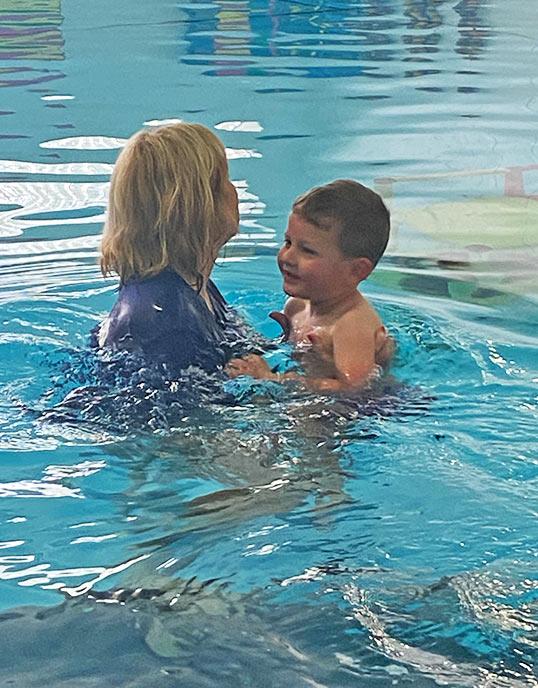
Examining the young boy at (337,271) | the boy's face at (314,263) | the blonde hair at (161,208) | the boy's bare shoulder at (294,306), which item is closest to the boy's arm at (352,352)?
the young boy at (337,271)

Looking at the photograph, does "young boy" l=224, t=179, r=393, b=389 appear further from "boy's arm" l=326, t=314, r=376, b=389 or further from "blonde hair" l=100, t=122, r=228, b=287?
"blonde hair" l=100, t=122, r=228, b=287

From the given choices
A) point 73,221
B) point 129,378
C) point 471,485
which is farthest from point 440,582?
point 73,221

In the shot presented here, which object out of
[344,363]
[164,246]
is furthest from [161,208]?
[344,363]

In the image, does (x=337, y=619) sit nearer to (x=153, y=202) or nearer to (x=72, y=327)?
(x=153, y=202)

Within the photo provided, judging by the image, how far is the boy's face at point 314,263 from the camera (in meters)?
3.28

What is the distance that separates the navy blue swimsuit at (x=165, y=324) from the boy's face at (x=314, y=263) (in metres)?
0.38

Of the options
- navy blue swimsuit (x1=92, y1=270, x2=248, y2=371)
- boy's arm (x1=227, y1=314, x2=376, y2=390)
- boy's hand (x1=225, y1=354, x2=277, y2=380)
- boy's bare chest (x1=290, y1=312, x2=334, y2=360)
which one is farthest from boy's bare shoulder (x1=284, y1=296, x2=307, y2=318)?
navy blue swimsuit (x1=92, y1=270, x2=248, y2=371)

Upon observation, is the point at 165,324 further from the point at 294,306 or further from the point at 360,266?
the point at 294,306

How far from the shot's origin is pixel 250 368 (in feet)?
10.1

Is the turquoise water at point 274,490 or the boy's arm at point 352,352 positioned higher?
the boy's arm at point 352,352

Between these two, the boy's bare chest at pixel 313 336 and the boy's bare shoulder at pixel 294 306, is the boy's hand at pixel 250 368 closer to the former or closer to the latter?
the boy's bare chest at pixel 313 336

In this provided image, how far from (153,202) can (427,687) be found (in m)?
1.51

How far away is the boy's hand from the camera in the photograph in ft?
10.1

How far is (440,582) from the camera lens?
2473 millimetres
